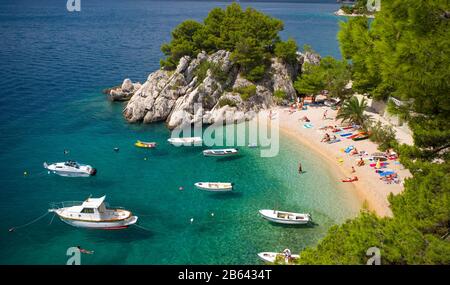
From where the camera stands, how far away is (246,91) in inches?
2265

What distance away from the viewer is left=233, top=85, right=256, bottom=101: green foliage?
5725 centimetres

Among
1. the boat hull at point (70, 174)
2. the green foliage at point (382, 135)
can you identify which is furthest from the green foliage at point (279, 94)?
the boat hull at point (70, 174)

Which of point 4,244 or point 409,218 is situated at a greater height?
point 409,218

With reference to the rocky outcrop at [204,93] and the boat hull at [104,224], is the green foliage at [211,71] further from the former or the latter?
the boat hull at [104,224]

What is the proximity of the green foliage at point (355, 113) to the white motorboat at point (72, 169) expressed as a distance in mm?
34008

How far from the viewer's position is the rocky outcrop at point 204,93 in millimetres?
55281

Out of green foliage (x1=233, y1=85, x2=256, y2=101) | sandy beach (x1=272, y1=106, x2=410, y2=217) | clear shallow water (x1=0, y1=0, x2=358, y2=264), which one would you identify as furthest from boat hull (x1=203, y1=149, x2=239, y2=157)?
green foliage (x1=233, y1=85, x2=256, y2=101)

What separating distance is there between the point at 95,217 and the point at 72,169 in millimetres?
10830

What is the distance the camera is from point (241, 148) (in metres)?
48.0

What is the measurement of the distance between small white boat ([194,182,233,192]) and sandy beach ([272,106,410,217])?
12.4 m
